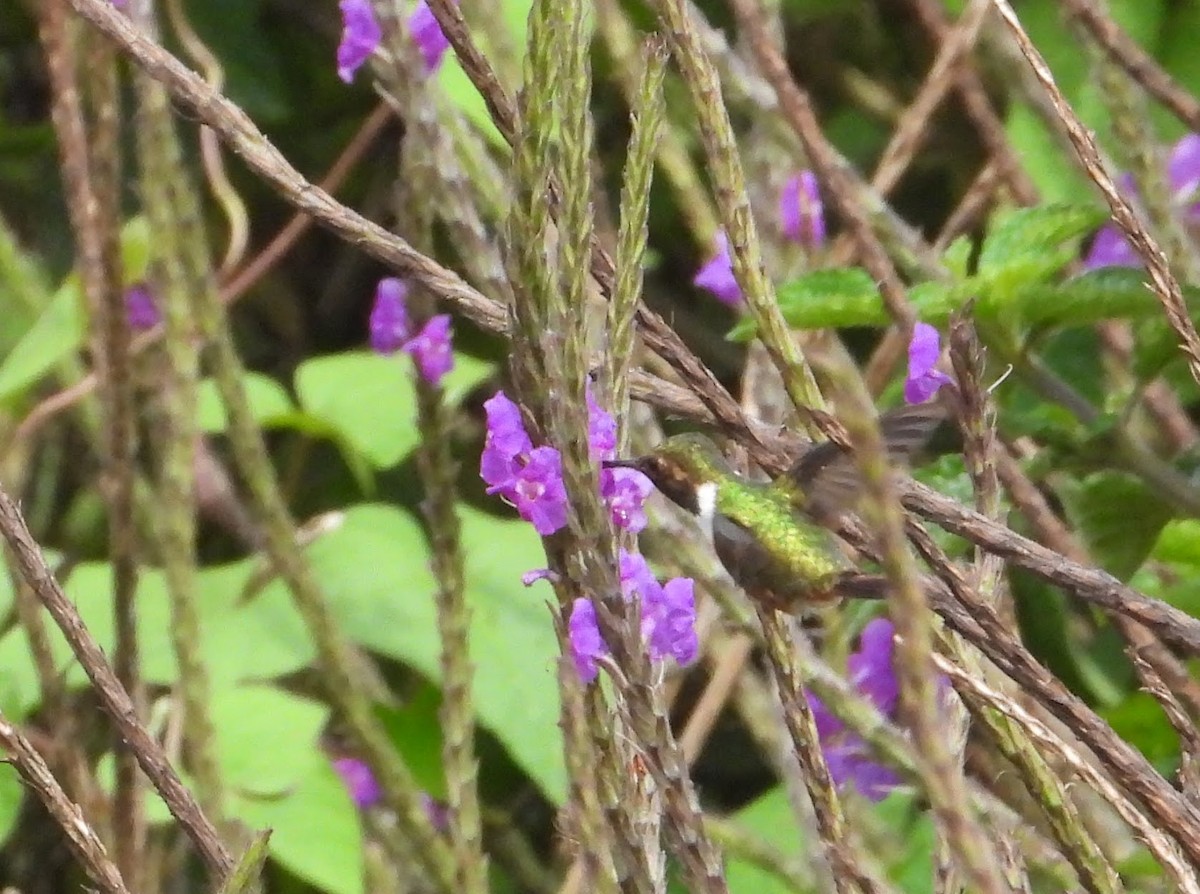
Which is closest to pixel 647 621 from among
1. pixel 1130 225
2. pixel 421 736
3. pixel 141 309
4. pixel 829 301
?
pixel 1130 225

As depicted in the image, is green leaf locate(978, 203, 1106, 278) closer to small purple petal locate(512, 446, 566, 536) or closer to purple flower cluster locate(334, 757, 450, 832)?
small purple petal locate(512, 446, 566, 536)

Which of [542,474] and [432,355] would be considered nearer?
[542,474]

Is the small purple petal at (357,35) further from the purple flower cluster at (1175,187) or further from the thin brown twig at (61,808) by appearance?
the purple flower cluster at (1175,187)

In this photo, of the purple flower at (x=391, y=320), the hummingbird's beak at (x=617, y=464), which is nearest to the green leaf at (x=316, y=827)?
the purple flower at (x=391, y=320)

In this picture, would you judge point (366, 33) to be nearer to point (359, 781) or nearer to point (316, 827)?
point (316, 827)

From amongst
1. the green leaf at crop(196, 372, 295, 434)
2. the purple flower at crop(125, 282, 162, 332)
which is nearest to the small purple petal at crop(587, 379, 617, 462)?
the green leaf at crop(196, 372, 295, 434)

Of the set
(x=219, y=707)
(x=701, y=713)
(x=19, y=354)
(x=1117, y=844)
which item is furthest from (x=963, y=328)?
(x=19, y=354)
